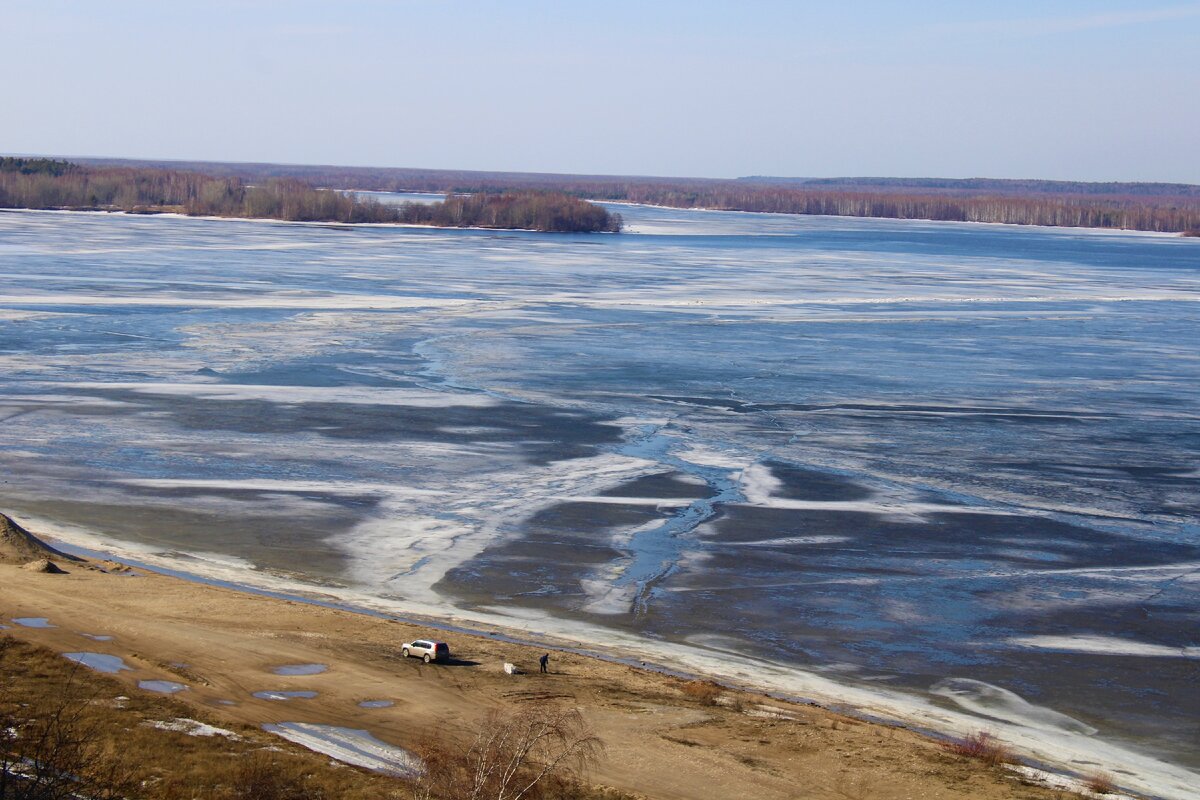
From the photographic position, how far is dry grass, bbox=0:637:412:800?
34.7 ft

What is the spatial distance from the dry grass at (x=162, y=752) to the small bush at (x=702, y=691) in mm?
3659

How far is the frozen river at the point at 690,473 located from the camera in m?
15.7

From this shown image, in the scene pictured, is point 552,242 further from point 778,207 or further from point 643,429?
point 778,207

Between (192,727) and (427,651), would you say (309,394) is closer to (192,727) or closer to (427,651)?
(427,651)

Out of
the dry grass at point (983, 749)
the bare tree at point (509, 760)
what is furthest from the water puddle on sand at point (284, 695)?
the dry grass at point (983, 749)

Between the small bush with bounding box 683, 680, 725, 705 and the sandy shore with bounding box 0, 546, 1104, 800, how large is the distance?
90 millimetres

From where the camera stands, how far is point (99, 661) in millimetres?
13898

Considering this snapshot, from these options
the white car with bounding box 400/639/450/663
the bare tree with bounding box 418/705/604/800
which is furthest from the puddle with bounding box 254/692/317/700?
the bare tree with bounding box 418/705/604/800

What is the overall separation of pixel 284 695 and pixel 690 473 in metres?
10.5

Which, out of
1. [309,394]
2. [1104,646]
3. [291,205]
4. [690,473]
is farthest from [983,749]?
[291,205]

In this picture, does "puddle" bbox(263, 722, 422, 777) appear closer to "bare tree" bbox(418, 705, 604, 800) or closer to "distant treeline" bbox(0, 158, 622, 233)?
"bare tree" bbox(418, 705, 604, 800)

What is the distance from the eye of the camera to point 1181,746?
13.1 m

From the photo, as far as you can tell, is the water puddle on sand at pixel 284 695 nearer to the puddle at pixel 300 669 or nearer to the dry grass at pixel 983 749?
the puddle at pixel 300 669

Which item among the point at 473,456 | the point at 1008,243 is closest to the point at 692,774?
the point at 473,456
